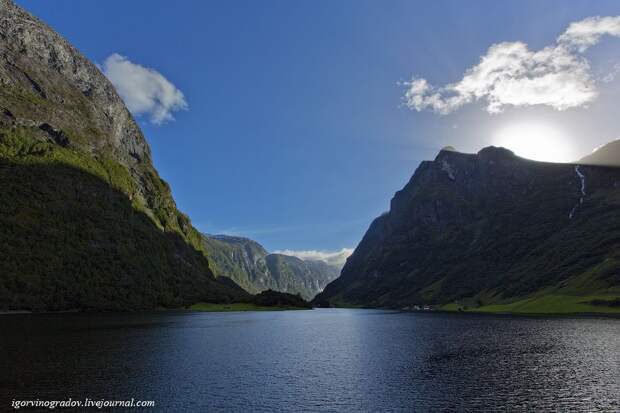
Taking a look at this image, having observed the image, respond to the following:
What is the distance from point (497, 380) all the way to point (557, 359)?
25.1 meters

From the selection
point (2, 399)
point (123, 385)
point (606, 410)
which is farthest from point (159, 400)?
point (606, 410)

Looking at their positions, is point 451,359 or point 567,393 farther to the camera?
point 451,359

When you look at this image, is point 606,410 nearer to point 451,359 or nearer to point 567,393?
point 567,393

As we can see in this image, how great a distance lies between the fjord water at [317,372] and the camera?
49.6 metres

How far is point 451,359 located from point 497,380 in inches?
750

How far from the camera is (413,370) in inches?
2721

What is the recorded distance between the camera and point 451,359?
7981 cm

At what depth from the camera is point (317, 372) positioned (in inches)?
2672

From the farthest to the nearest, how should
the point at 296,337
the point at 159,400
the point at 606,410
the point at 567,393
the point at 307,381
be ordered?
the point at 296,337
the point at 307,381
the point at 567,393
the point at 159,400
the point at 606,410

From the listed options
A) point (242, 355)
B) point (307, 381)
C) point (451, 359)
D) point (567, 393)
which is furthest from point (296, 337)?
point (567, 393)

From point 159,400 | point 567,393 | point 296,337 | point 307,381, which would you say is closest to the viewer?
point 159,400

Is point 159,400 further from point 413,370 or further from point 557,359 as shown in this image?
point 557,359

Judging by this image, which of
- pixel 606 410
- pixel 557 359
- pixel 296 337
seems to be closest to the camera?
pixel 606 410

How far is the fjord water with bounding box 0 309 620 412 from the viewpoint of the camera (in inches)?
1954
